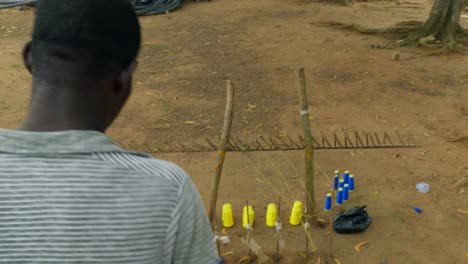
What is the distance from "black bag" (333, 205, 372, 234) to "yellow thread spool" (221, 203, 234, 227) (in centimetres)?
82

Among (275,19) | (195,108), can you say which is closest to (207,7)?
(275,19)

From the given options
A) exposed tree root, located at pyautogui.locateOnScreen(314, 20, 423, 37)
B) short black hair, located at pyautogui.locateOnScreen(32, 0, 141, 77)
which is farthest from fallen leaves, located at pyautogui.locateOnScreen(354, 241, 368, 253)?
exposed tree root, located at pyautogui.locateOnScreen(314, 20, 423, 37)

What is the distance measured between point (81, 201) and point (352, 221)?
9.71 ft

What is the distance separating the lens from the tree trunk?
824 cm

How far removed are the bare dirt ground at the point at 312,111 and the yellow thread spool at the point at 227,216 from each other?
0.08m

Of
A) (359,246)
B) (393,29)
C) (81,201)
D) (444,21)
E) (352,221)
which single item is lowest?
(359,246)

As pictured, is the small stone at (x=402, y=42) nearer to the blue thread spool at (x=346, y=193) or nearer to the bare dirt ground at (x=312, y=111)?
the bare dirt ground at (x=312, y=111)

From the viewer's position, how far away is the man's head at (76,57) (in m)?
1.01

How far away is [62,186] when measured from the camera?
92cm

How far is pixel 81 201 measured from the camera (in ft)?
3.04

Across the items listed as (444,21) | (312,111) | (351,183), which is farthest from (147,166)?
(444,21)

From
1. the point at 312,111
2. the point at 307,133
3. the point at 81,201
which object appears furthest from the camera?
the point at 312,111

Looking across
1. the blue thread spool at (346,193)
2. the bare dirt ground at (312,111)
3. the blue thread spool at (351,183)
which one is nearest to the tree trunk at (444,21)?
the bare dirt ground at (312,111)

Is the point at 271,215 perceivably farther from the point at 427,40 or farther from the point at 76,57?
the point at 427,40
